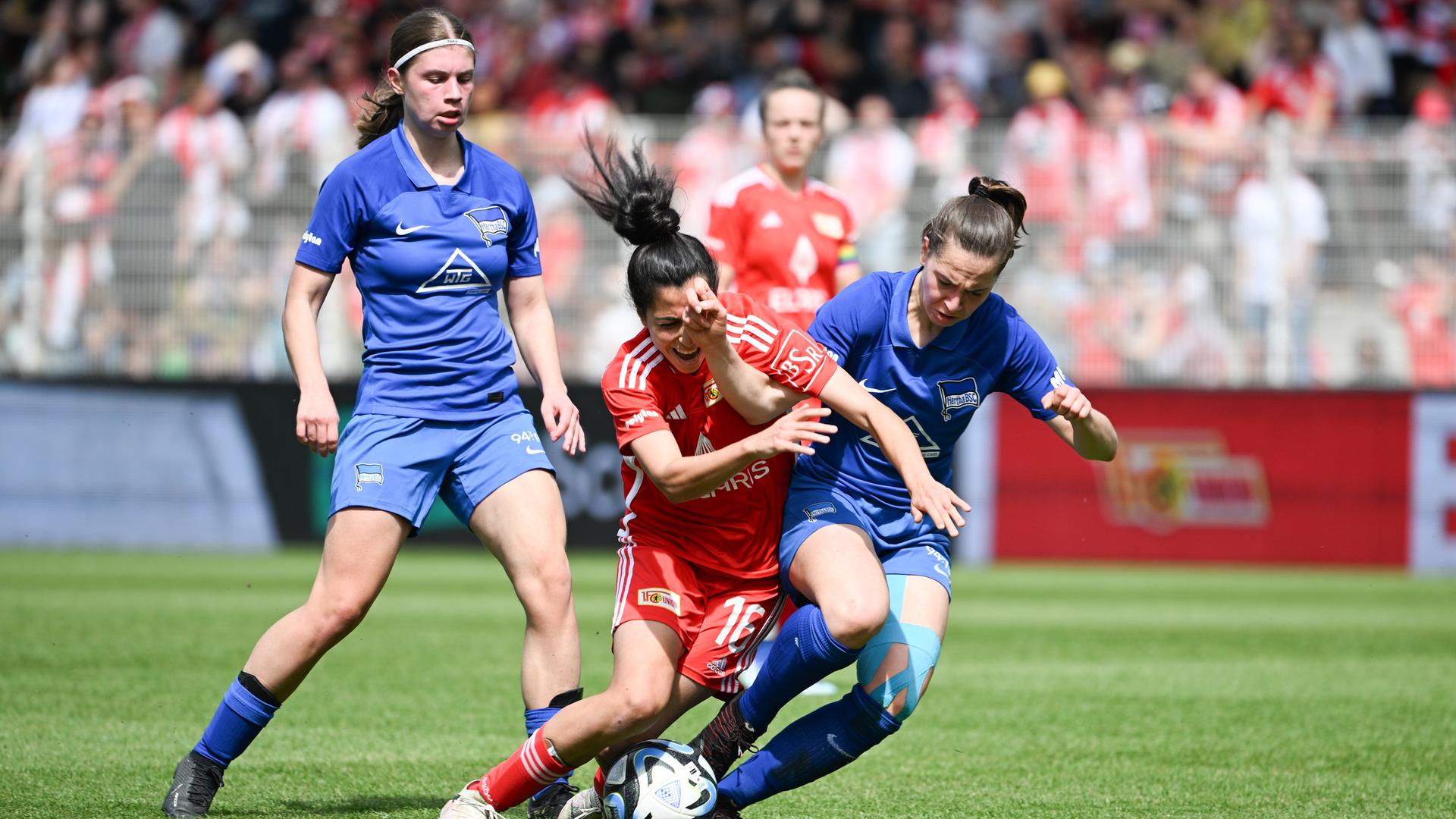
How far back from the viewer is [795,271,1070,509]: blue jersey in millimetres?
5047

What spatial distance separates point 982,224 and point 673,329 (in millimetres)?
936


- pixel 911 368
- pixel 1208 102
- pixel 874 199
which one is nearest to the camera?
pixel 911 368

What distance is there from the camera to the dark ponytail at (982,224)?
468 cm

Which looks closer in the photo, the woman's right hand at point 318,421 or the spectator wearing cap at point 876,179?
the woman's right hand at point 318,421

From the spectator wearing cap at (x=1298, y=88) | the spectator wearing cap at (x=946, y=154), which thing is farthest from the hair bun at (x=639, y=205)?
the spectator wearing cap at (x=1298, y=88)

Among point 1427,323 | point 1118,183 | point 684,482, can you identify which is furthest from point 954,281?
point 1427,323

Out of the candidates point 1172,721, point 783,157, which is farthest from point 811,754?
point 783,157

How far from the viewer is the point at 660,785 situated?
4.59 metres

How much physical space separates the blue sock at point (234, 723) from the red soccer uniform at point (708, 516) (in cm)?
112

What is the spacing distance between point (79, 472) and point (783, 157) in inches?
316

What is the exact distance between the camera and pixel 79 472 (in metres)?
13.6

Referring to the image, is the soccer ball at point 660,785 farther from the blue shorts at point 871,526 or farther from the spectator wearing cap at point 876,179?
the spectator wearing cap at point 876,179

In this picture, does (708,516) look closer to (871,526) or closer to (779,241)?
(871,526)

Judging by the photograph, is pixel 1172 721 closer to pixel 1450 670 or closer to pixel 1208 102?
pixel 1450 670
